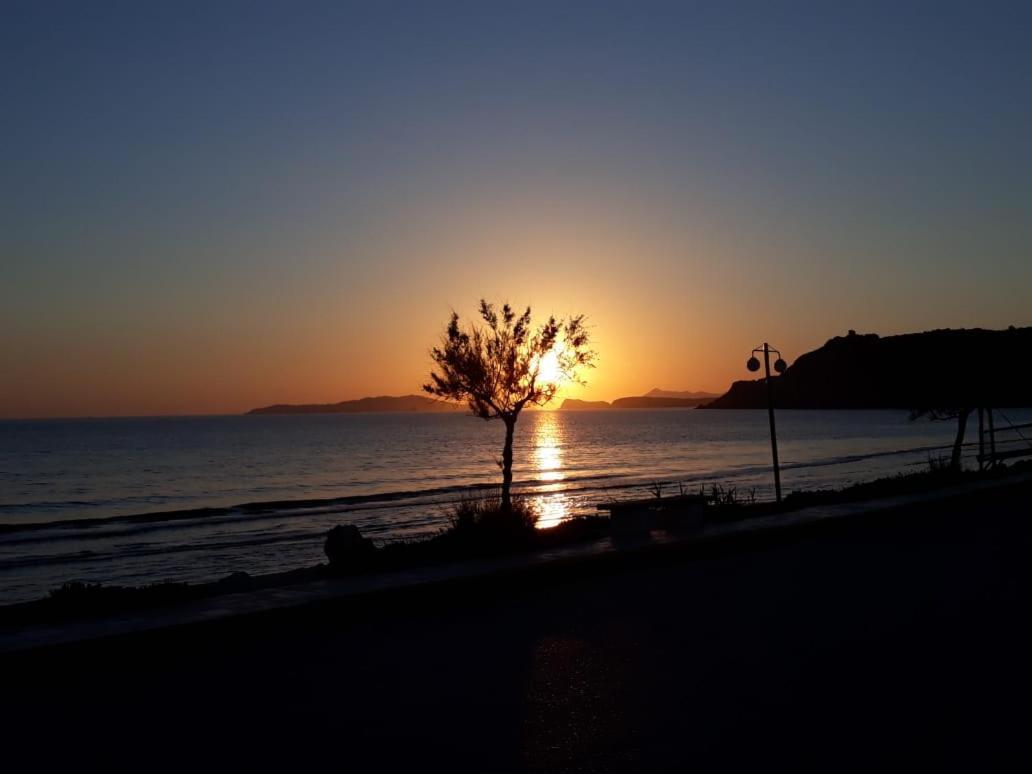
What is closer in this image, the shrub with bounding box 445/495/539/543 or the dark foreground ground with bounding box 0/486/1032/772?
the dark foreground ground with bounding box 0/486/1032/772

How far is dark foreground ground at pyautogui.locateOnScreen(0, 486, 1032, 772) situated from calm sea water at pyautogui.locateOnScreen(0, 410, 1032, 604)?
49.9 feet

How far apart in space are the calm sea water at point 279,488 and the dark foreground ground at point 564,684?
15.2m

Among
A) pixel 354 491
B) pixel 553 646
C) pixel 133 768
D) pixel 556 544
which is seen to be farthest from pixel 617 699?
pixel 354 491

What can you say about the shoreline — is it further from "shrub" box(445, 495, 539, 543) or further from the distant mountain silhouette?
the distant mountain silhouette

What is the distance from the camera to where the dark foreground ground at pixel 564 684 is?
15.9ft

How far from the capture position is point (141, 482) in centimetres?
5534

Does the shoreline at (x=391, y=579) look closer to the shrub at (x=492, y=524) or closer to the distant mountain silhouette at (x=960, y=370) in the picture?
the shrub at (x=492, y=524)

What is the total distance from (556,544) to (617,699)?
273 inches

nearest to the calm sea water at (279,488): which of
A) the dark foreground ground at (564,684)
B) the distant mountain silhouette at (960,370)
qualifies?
the distant mountain silhouette at (960,370)

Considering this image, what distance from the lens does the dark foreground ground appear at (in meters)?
4.84

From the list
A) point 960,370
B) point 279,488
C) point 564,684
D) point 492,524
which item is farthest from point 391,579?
A: point 279,488

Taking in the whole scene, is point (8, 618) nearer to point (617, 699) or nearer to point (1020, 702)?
point (617, 699)

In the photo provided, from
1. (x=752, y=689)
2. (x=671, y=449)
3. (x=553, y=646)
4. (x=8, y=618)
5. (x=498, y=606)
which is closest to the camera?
(x=752, y=689)

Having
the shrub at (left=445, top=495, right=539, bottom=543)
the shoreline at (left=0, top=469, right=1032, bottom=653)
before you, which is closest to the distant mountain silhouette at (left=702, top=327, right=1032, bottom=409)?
the shoreline at (left=0, top=469, right=1032, bottom=653)
